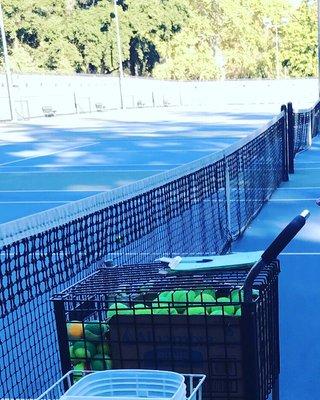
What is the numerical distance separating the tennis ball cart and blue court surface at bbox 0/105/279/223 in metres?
7.81

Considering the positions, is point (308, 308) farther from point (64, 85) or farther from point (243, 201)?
point (64, 85)

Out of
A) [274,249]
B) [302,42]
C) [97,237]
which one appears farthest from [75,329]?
[302,42]

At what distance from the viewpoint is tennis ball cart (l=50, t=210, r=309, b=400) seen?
95.3 inches

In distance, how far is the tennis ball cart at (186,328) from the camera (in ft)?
7.95

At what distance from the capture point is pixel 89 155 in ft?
60.8

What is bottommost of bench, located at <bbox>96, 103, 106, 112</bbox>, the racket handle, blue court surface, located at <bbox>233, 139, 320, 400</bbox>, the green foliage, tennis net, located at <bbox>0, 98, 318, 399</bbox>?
bench, located at <bbox>96, 103, 106, 112</bbox>

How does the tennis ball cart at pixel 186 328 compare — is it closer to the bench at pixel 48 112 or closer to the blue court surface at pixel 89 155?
the blue court surface at pixel 89 155

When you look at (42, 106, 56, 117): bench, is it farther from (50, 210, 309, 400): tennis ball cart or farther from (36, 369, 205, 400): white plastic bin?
(36, 369, 205, 400): white plastic bin

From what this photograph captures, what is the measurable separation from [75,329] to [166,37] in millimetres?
66512

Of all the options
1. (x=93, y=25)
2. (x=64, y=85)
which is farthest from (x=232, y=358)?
(x=93, y=25)

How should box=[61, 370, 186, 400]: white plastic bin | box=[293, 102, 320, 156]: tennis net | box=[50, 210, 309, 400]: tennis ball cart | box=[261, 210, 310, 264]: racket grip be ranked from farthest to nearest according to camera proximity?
box=[293, 102, 320, 156]: tennis net → box=[50, 210, 309, 400]: tennis ball cart → box=[261, 210, 310, 264]: racket grip → box=[61, 370, 186, 400]: white plastic bin

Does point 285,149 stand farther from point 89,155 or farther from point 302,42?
point 302,42

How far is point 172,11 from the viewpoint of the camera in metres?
65.8

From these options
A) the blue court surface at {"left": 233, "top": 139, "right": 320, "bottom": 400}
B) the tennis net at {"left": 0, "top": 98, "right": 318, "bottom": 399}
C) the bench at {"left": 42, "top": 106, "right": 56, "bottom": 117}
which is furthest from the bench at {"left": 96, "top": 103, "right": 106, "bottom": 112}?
the tennis net at {"left": 0, "top": 98, "right": 318, "bottom": 399}
